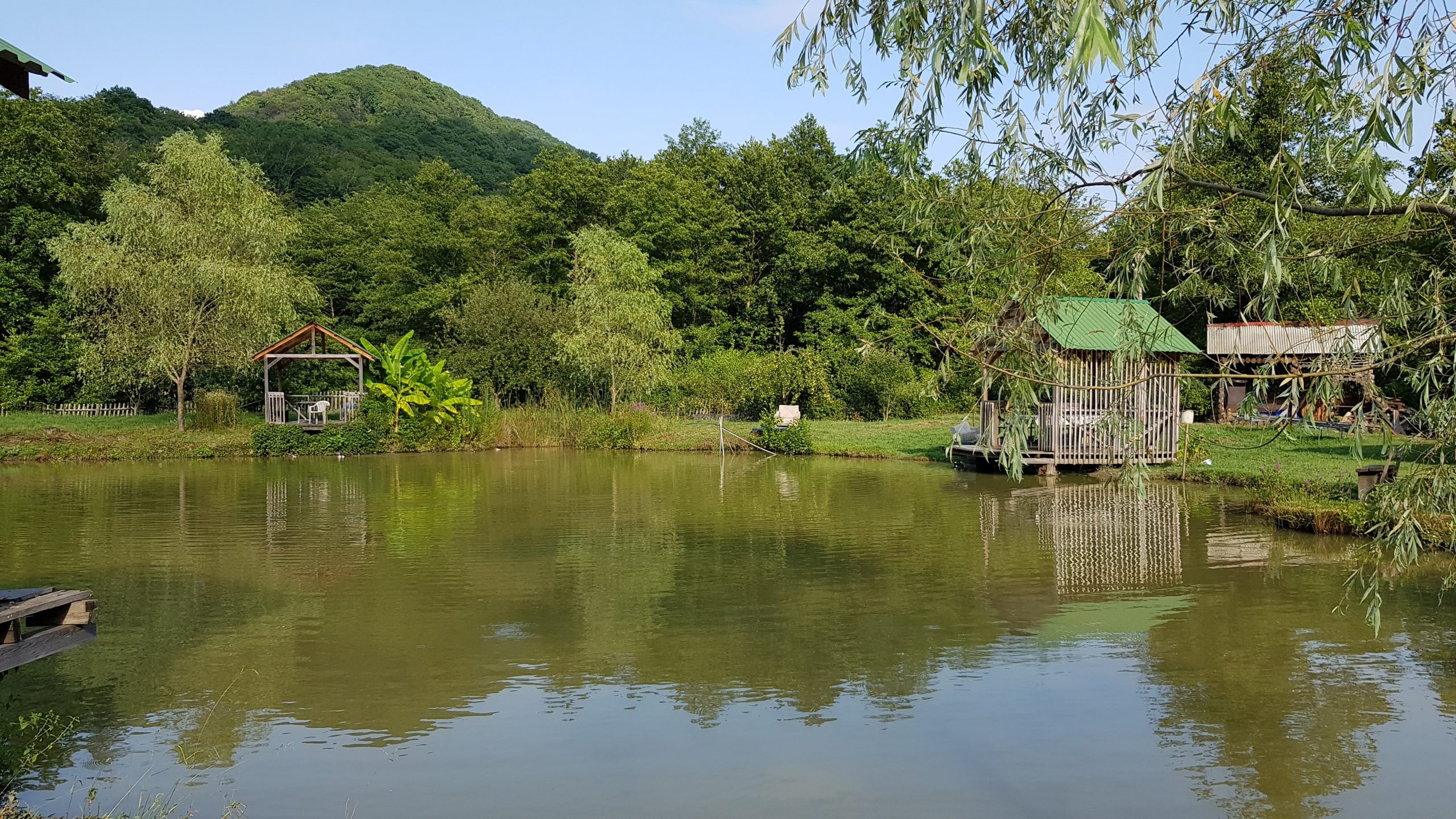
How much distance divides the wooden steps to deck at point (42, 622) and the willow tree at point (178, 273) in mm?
27707

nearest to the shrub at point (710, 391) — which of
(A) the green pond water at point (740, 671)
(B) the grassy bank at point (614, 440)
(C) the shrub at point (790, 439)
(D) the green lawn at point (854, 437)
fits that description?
(D) the green lawn at point (854, 437)

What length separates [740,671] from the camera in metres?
8.63

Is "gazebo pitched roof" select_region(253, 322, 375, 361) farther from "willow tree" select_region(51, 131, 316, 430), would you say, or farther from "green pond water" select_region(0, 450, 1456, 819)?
"green pond water" select_region(0, 450, 1456, 819)

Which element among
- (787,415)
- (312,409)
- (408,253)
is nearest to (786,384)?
(787,415)

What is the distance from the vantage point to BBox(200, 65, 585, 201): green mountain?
6425cm

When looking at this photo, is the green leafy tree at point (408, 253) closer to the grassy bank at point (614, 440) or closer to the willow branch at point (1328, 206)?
the grassy bank at point (614, 440)

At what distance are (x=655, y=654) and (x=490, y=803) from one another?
3.04 meters

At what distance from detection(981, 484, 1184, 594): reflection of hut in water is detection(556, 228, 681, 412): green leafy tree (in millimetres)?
15826

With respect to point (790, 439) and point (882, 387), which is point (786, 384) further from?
point (790, 439)

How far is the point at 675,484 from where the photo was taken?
22094mm

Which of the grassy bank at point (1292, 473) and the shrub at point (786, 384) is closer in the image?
the grassy bank at point (1292, 473)

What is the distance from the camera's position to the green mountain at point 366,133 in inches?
2530

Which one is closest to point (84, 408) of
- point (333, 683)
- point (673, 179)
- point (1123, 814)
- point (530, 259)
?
point (530, 259)

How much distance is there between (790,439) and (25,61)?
77.6 ft
